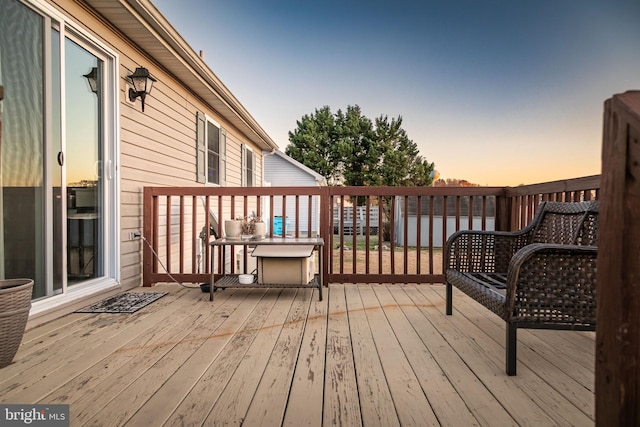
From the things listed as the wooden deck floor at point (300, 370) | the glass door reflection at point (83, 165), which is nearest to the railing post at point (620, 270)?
the wooden deck floor at point (300, 370)

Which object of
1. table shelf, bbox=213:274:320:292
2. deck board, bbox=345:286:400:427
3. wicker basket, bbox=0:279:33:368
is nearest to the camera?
deck board, bbox=345:286:400:427

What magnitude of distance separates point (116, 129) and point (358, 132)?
65.6 ft

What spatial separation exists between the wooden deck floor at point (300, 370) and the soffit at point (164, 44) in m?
2.48

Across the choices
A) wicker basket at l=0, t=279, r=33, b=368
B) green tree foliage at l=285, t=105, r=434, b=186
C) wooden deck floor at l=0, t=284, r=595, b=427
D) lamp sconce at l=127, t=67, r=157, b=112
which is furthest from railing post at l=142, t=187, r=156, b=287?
green tree foliage at l=285, t=105, r=434, b=186

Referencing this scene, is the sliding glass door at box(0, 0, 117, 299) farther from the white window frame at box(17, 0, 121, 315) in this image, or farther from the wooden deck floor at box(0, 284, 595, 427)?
the wooden deck floor at box(0, 284, 595, 427)

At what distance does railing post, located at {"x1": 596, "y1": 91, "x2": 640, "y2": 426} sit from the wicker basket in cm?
217

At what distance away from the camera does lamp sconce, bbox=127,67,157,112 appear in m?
3.55

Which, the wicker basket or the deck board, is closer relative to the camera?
the deck board

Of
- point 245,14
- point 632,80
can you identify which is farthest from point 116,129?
point 632,80

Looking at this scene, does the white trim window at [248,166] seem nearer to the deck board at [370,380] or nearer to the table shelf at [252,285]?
the table shelf at [252,285]

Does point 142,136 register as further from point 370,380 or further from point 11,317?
point 370,380

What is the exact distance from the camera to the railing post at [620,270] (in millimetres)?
674

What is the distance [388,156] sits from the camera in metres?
21.2

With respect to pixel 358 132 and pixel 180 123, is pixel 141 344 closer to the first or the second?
pixel 180 123
